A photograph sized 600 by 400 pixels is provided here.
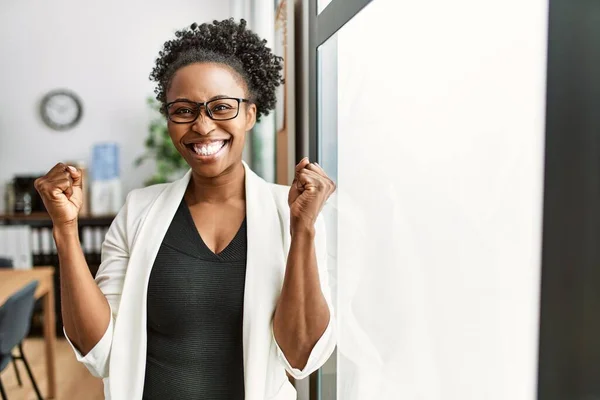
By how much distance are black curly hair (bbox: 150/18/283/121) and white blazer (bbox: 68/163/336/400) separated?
0.60ft

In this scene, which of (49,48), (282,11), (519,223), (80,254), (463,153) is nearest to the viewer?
(519,223)

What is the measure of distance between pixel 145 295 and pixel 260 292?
0.18 metres

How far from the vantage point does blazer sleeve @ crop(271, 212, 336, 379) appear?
2.74ft

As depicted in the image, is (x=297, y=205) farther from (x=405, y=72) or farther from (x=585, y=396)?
(x=585, y=396)

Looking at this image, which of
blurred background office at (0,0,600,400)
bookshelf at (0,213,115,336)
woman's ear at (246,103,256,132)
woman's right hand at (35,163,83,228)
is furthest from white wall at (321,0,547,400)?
bookshelf at (0,213,115,336)

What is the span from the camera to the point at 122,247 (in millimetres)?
894

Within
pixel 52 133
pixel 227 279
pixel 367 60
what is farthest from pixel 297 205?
pixel 52 133

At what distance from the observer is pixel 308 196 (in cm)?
78

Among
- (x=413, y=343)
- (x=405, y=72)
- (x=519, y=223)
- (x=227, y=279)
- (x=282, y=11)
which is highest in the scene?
(x=282, y=11)

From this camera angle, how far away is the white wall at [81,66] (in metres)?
3.59

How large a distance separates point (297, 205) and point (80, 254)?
0.33 metres

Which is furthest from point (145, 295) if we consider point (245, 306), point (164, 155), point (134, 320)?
point (164, 155)

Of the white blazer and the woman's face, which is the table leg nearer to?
the white blazer

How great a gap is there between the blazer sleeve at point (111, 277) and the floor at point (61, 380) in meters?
1.83
